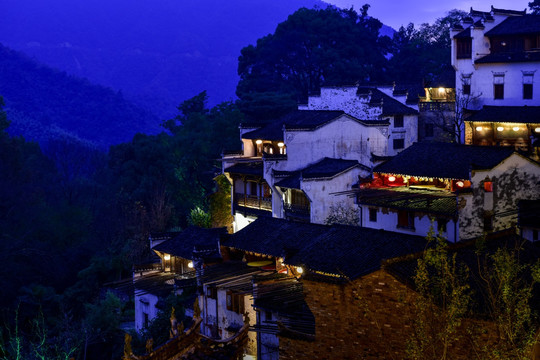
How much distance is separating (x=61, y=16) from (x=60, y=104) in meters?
78.9

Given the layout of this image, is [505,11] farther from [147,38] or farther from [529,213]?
[147,38]

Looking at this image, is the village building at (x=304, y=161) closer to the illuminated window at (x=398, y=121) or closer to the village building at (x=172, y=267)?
the illuminated window at (x=398, y=121)

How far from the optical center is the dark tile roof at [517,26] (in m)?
37.1

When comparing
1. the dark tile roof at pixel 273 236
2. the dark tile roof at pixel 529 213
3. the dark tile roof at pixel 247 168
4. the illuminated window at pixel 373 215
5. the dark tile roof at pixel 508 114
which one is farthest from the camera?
the dark tile roof at pixel 247 168

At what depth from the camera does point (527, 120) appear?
110 feet

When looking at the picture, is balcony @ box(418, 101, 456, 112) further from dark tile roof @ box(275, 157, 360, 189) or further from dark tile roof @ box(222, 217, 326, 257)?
dark tile roof @ box(222, 217, 326, 257)

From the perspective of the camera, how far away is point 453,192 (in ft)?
88.1

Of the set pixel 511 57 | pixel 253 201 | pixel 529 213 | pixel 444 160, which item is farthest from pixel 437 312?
pixel 511 57

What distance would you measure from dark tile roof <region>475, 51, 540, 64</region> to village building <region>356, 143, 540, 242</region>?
28.6 feet

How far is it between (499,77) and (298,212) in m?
13.6

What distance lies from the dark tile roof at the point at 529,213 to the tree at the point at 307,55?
105ft

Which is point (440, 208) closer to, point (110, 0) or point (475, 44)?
point (475, 44)

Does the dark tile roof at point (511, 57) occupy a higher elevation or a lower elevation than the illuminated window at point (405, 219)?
higher

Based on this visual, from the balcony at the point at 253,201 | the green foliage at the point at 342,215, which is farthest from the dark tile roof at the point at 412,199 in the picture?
the balcony at the point at 253,201
